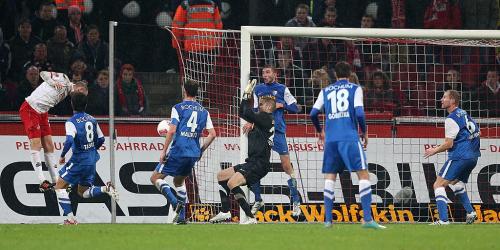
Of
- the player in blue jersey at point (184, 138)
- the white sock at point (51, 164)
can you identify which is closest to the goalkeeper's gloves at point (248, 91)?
the player in blue jersey at point (184, 138)

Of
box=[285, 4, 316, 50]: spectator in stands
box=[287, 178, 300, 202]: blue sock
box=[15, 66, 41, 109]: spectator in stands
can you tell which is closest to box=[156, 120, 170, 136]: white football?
box=[287, 178, 300, 202]: blue sock

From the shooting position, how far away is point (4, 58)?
21.6m

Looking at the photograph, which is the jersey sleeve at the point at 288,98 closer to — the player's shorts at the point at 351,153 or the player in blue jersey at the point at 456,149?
the player in blue jersey at the point at 456,149

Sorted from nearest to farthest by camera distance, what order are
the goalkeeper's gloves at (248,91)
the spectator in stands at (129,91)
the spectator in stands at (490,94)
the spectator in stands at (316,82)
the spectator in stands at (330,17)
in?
the goalkeeper's gloves at (248,91)
the spectator in stands at (316,82)
the spectator in stands at (129,91)
the spectator in stands at (490,94)
the spectator in stands at (330,17)

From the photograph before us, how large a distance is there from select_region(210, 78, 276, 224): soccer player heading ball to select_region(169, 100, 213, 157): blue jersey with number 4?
646 mm

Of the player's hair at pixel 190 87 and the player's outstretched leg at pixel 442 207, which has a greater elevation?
the player's hair at pixel 190 87

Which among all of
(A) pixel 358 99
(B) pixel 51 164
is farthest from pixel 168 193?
(A) pixel 358 99

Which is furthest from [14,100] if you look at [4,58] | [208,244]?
[208,244]

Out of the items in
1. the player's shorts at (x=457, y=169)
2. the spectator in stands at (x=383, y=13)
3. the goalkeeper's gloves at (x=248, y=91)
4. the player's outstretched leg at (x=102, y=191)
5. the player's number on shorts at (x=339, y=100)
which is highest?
the spectator in stands at (x=383, y=13)

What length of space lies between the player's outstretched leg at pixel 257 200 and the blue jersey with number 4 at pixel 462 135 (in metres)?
2.92

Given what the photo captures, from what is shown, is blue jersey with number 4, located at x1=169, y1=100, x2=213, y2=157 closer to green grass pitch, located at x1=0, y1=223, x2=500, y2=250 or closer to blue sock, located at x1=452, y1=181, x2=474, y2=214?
green grass pitch, located at x1=0, y1=223, x2=500, y2=250

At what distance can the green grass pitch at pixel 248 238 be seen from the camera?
1260 centimetres

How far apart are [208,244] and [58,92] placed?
698 centimetres

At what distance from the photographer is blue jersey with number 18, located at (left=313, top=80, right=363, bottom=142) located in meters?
14.9
